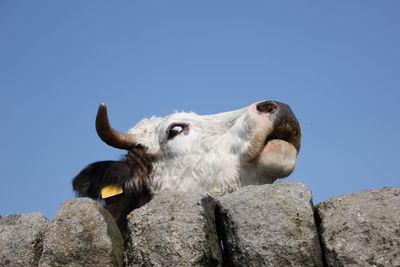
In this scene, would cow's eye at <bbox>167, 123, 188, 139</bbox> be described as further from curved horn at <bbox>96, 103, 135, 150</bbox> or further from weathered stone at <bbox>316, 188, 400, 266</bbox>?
weathered stone at <bbox>316, 188, 400, 266</bbox>

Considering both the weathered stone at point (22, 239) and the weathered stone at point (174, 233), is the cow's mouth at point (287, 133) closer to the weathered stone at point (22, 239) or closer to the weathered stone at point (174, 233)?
the weathered stone at point (174, 233)

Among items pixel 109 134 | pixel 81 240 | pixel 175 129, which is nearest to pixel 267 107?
pixel 175 129

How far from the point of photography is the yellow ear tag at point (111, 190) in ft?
23.0

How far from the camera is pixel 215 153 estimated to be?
22.1 ft

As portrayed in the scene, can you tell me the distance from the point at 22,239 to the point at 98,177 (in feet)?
8.85

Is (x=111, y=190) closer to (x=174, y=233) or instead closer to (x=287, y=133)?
(x=287, y=133)

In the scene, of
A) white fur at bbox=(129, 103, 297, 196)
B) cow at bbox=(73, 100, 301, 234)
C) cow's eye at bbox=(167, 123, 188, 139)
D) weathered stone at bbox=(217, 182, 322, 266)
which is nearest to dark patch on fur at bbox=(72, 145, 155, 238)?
cow at bbox=(73, 100, 301, 234)

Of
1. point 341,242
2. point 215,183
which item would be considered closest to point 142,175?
point 215,183

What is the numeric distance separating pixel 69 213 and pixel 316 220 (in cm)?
169

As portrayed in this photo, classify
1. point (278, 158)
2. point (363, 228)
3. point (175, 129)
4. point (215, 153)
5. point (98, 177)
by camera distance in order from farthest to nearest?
point (175, 129) < point (98, 177) < point (215, 153) < point (278, 158) < point (363, 228)

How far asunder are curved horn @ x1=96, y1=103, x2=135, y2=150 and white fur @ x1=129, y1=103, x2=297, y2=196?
192 mm

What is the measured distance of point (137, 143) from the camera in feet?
24.7

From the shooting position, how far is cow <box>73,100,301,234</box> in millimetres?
6203

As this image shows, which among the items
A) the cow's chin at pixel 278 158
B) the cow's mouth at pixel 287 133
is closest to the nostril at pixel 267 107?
the cow's mouth at pixel 287 133
